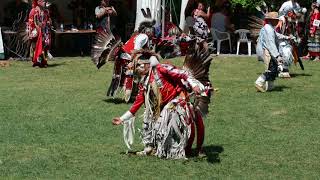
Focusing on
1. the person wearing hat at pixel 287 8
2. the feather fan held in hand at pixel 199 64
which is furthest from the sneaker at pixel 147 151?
the person wearing hat at pixel 287 8

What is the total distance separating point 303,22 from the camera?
61.1 ft

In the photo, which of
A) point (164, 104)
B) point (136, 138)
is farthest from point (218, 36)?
point (164, 104)

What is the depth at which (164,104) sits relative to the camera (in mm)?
7793

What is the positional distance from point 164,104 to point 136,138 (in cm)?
137

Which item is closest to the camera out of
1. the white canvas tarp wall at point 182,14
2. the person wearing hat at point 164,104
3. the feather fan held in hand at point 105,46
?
the person wearing hat at point 164,104

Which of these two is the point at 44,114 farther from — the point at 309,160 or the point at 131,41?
the point at 309,160

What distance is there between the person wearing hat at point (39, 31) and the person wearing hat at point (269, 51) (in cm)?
541

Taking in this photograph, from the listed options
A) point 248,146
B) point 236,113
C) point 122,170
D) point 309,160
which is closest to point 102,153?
point 122,170

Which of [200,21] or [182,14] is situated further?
[182,14]

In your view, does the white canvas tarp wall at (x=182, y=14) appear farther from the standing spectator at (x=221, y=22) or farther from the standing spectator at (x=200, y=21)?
the standing spectator at (x=221, y=22)

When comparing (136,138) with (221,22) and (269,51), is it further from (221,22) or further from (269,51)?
(221,22)

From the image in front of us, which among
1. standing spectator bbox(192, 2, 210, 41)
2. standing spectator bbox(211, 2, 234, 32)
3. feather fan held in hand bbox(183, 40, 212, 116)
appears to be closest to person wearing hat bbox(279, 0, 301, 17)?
standing spectator bbox(192, 2, 210, 41)

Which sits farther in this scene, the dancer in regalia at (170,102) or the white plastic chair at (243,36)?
the white plastic chair at (243,36)

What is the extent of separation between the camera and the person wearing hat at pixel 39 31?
16.0m
